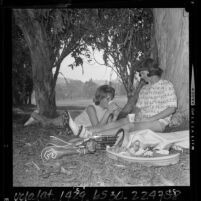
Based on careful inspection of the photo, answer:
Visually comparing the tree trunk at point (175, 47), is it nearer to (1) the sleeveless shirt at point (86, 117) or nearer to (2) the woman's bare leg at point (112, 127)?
(2) the woman's bare leg at point (112, 127)

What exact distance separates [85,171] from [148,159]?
27.8 inches

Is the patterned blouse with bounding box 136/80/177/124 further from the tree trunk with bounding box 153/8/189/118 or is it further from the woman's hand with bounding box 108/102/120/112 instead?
the woman's hand with bounding box 108/102/120/112

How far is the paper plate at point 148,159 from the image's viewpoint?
4168 millimetres

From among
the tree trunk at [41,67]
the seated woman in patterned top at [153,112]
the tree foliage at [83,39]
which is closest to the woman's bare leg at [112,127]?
the seated woman in patterned top at [153,112]

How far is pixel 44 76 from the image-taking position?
13.9 feet

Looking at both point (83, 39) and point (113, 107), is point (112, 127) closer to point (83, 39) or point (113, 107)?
point (113, 107)

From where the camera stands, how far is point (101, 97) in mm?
4227

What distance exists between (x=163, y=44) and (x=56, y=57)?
1208 millimetres

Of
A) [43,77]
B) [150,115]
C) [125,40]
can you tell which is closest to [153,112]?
[150,115]

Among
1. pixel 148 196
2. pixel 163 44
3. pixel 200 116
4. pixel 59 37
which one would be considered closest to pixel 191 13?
pixel 163 44

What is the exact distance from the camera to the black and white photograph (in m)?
4.18

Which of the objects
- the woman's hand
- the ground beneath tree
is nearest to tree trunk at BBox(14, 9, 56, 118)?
the ground beneath tree

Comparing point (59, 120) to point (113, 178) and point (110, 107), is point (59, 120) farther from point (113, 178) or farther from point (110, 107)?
point (113, 178)

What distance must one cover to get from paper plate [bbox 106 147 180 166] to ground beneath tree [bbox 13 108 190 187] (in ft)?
0.14
